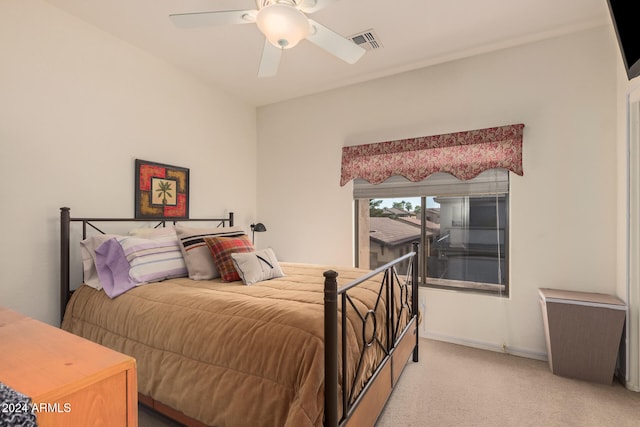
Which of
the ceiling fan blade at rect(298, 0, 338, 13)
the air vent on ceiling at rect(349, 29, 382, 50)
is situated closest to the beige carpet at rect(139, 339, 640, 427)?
the ceiling fan blade at rect(298, 0, 338, 13)

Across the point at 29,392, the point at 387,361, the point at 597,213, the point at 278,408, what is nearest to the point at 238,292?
the point at 278,408

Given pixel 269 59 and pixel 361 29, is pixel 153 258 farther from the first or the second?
pixel 361 29

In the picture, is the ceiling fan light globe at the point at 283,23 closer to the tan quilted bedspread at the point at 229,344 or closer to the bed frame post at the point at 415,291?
the tan quilted bedspread at the point at 229,344

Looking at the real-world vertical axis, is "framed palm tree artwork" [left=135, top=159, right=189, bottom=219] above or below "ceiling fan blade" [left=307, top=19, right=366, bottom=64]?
below

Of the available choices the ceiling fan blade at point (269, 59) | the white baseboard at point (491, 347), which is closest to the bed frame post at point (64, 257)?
the ceiling fan blade at point (269, 59)

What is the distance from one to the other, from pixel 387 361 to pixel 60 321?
2388 mm

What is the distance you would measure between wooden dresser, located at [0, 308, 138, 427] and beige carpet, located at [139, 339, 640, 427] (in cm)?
118

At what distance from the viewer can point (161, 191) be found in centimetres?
306

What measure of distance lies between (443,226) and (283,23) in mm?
2451

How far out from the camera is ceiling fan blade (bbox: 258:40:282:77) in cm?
209

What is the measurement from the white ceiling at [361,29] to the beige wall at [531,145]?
0.19 metres

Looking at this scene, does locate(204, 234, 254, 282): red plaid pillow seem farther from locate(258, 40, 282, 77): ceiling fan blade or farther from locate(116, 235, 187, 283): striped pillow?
locate(258, 40, 282, 77): ceiling fan blade

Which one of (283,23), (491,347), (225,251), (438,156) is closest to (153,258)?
(225,251)

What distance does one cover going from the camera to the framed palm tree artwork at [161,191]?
289cm
